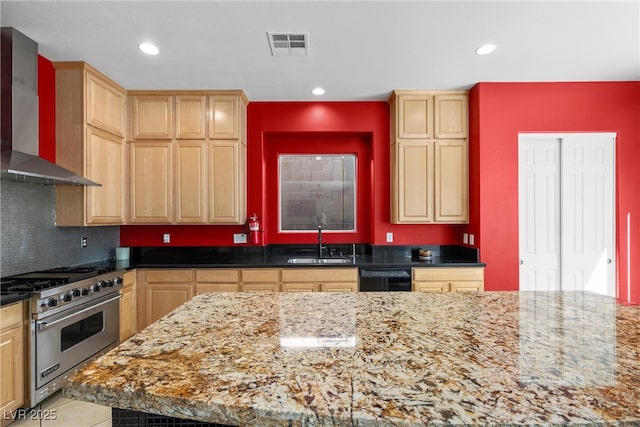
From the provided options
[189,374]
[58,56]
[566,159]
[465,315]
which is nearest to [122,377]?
[189,374]

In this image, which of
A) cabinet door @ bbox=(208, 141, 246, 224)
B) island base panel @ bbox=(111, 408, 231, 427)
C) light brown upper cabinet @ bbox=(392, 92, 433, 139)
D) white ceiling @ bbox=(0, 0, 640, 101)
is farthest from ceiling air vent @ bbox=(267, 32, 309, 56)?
island base panel @ bbox=(111, 408, 231, 427)

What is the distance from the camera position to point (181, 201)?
140 inches

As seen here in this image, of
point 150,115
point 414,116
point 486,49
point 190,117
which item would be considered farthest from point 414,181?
point 150,115

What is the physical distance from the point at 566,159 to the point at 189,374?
4.07 meters

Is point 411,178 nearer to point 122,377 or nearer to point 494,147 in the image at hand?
point 494,147

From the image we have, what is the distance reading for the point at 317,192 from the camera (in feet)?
13.8

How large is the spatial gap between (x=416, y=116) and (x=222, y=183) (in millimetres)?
2389

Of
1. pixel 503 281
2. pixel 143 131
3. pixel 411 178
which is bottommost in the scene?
pixel 503 281

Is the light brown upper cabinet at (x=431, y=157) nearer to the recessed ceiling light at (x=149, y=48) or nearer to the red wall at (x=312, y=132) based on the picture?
the red wall at (x=312, y=132)

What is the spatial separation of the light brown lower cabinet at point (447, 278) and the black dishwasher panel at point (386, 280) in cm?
10

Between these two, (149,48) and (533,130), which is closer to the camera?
(149,48)

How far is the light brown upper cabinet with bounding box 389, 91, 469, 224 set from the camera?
3568 millimetres

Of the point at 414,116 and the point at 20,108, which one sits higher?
the point at 414,116

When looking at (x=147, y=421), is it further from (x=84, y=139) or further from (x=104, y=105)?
(x=104, y=105)
